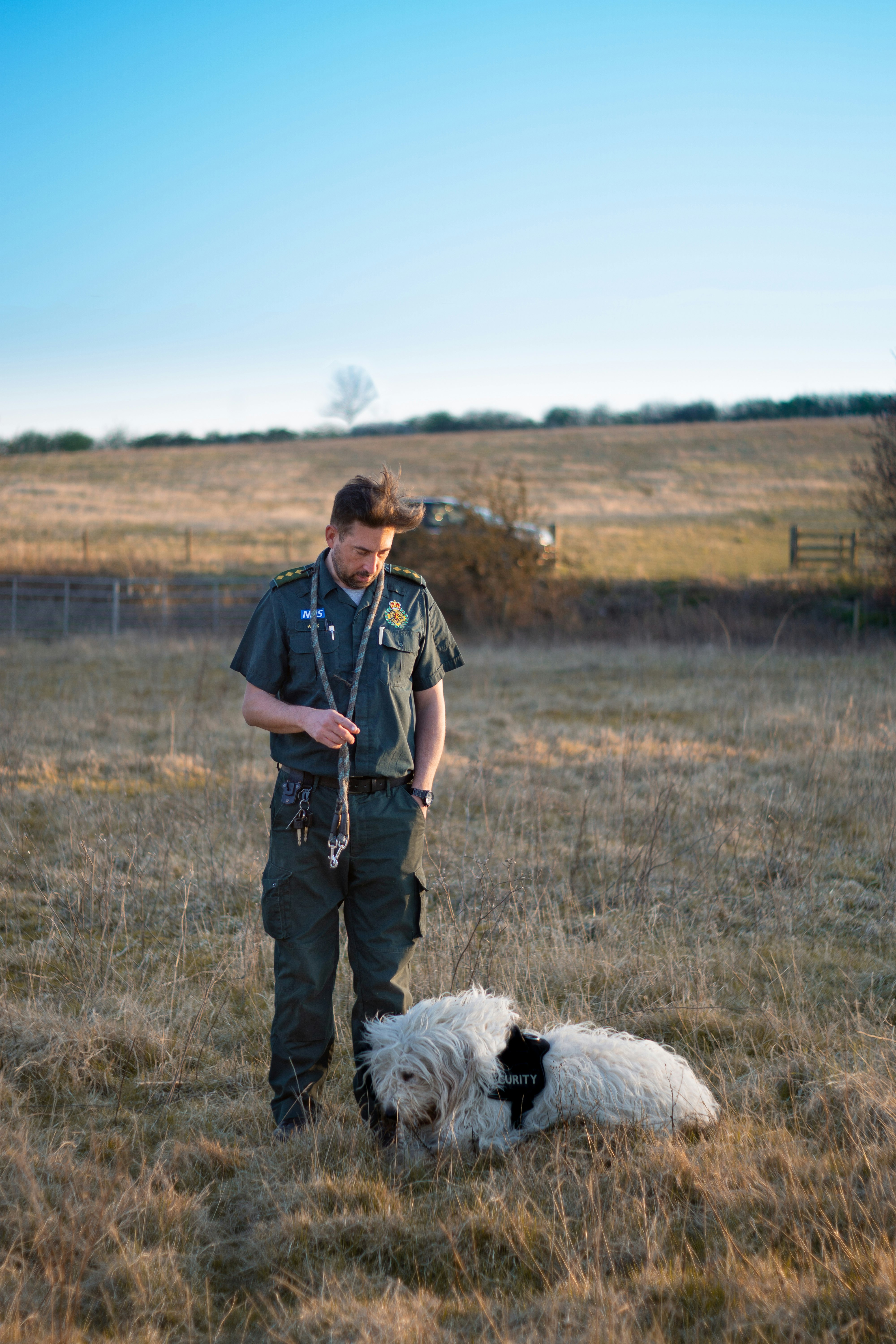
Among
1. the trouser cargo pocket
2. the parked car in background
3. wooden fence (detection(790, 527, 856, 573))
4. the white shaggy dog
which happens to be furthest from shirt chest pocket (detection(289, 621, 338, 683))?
wooden fence (detection(790, 527, 856, 573))

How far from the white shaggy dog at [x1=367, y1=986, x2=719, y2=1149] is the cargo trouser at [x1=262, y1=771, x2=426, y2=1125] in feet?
0.72

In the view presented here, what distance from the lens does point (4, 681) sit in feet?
43.6

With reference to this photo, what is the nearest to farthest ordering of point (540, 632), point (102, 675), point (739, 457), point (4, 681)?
point (4, 681) → point (102, 675) → point (540, 632) → point (739, 457)

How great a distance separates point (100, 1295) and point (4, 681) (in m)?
12.3

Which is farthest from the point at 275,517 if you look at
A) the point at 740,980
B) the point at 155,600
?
the point at 740,980

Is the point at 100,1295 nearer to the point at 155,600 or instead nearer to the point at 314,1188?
the point at 314,1188

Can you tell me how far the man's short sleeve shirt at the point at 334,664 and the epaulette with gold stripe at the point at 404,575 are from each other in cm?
9

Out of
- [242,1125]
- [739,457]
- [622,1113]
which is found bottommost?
[242,1125]

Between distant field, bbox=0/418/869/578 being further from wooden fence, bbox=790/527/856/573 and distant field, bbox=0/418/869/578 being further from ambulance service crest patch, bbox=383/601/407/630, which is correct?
ambulance service crest patch, bbox=383/601/407/630

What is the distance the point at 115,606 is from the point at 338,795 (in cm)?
1901

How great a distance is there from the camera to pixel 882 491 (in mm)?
16875

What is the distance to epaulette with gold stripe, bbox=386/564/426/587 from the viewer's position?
10.4 feet

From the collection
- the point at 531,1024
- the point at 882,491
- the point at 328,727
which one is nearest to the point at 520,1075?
the point at 531,1024

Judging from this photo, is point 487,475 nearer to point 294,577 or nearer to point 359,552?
point 294,577
